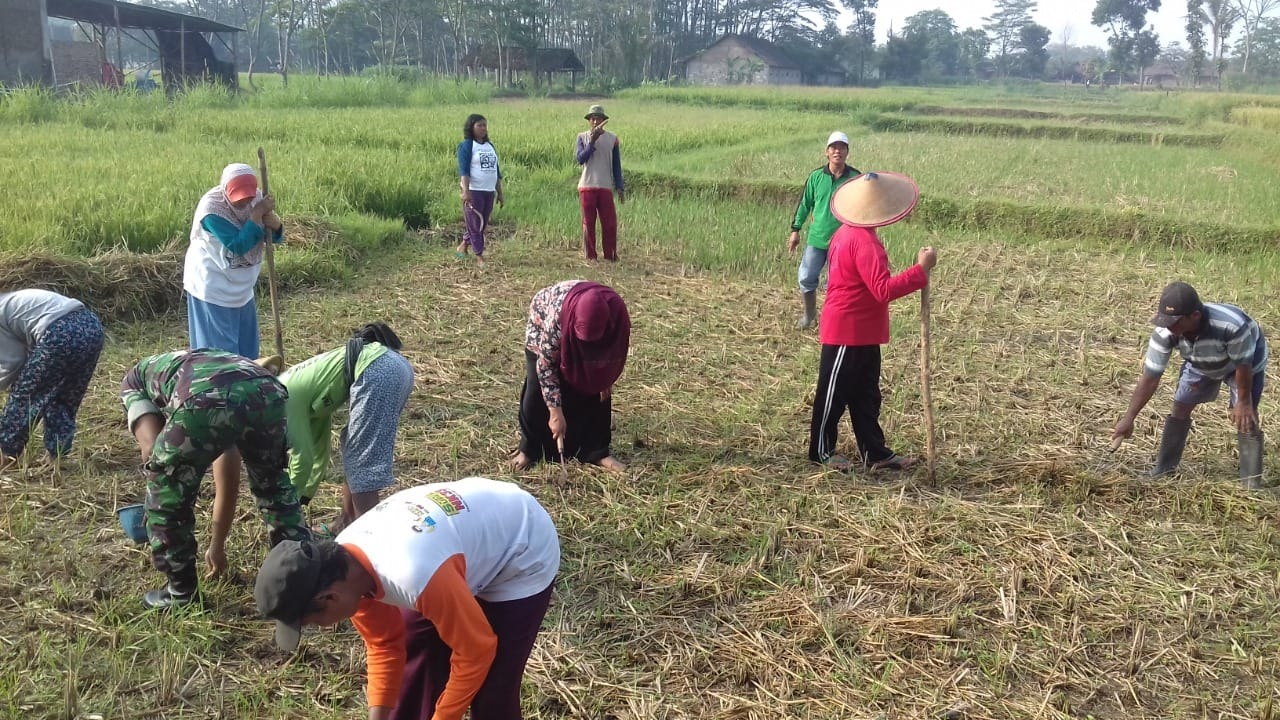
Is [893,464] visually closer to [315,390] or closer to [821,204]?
[821,204]

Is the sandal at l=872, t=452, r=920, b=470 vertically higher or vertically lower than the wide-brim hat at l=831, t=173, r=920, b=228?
lower

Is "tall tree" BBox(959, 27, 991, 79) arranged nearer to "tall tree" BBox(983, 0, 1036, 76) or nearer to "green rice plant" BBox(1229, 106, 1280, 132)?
"tall tree" BBox(983, 0, 1036, 76)

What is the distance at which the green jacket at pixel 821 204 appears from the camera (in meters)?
6.14

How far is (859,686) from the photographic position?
2.81m

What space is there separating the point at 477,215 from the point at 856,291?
4.85 m

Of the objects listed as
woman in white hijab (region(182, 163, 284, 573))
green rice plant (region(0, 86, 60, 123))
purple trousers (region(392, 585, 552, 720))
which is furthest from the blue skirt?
green rice plant (region(0, 86, 60, 123))

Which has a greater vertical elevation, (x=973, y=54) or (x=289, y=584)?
(x=973, y=54)

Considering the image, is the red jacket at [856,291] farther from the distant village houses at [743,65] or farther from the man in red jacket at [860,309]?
the distant village houses at [743,65]

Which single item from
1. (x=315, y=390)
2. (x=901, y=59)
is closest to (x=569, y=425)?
(x=315, y=390)

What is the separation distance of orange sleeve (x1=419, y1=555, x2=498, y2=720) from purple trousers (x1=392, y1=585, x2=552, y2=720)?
0.53 feet

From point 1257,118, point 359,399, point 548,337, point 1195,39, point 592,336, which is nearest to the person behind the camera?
point 359,399

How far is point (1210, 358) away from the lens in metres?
3.82

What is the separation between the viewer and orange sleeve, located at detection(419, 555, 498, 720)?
1.84m

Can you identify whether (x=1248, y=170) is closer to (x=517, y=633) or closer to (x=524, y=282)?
(x=524, y=282)
